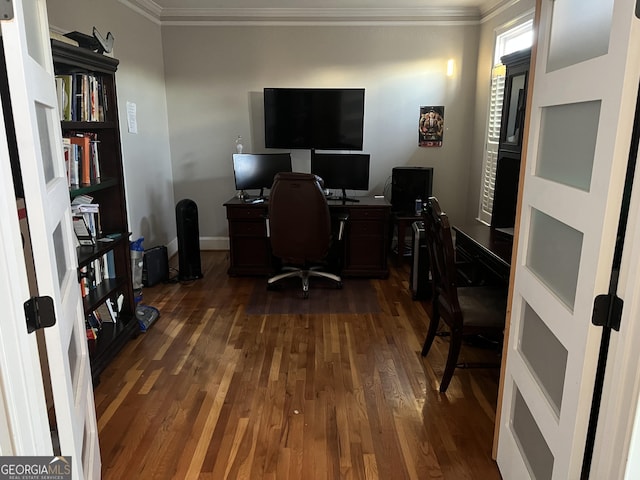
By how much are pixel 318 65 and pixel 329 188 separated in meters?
1.31

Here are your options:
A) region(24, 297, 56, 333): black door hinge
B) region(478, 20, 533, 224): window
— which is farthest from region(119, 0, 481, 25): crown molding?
region(24, 297, 56, 333): black door hinge

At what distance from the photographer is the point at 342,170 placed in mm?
4484

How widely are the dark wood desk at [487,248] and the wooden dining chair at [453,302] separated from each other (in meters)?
0.18

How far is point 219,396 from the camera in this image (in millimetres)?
2455

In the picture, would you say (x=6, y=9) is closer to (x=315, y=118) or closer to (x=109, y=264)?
(x=109, y=264)

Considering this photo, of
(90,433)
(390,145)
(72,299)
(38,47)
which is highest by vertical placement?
(38,47)

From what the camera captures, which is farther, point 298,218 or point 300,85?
point 300,85

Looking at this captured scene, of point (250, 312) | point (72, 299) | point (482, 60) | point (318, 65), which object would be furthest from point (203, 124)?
point (72, 299)

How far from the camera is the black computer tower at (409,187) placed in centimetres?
454

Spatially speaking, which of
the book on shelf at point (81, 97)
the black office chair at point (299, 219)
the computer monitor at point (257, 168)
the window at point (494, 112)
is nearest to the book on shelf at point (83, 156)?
the book on shelf at point (81, 97)

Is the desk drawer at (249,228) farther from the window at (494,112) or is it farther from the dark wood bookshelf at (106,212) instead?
the window at (494,112)

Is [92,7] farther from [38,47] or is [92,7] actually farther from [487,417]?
[487,417]

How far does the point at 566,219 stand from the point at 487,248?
1350 mm

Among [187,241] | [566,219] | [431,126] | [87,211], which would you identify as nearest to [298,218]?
[187,241]
